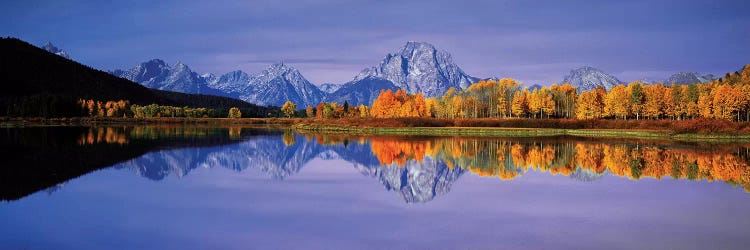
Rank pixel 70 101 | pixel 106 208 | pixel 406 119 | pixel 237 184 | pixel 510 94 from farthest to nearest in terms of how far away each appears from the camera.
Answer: pixel 70 101, pixel 510 94, pixel 406 119, pixel 237 184, pixel 106 208

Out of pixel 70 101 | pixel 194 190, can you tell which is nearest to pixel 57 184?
pixel 194 190

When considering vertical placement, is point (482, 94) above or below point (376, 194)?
above

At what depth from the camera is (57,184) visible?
2680 centimetres

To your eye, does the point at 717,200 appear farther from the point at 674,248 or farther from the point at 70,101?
the point at 70,101

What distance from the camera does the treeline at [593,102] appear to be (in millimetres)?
98700

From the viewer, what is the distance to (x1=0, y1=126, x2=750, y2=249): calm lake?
16.9 metres

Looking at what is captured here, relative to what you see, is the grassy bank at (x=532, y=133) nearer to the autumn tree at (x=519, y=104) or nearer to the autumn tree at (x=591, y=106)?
the autumn tree at (x=591, y=106)

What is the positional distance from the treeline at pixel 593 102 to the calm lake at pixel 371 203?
6337 cm

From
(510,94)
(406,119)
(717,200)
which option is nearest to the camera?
(717,200)

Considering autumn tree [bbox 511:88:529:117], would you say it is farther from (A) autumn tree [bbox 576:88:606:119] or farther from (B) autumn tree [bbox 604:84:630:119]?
(B) autumn tree [bbox 604:84:630:119]

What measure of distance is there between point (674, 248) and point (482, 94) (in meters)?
128

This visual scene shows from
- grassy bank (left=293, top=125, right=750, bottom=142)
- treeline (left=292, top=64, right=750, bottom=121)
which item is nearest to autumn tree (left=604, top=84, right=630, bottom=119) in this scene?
treeline (left=292, top=64, right=750, bottom=121)

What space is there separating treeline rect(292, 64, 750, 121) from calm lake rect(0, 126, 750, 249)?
6337 cm

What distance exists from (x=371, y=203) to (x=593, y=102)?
356 ft
